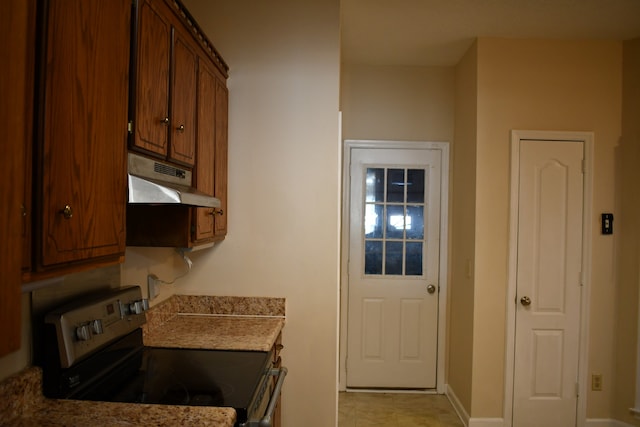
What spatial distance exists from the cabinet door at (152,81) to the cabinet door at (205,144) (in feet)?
1.20

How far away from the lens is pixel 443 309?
3666 millimetres

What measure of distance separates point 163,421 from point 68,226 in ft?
1.95

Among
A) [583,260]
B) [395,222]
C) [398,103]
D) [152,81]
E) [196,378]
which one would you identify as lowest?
[196,378]

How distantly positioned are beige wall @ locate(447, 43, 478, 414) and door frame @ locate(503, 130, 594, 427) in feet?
0.84

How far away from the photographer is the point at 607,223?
118 inches

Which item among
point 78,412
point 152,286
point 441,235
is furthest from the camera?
point 441,235

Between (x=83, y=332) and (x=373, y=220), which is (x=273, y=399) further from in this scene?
(x=373, y=220)

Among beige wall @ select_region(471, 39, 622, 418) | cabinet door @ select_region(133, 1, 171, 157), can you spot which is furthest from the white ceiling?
cabinet door @ select_region(133, 1, 171, 157)

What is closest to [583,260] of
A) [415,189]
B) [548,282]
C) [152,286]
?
[548,282]

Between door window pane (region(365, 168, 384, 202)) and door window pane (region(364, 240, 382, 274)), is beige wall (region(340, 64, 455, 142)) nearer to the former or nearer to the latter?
door window pane (region(365, 168, 384, 202))

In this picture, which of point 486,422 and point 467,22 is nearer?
point 467,22

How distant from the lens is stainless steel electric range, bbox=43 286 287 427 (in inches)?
50.2

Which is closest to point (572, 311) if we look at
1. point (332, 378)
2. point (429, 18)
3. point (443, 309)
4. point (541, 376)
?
point (541, 376)

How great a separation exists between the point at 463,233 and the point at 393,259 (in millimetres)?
670
